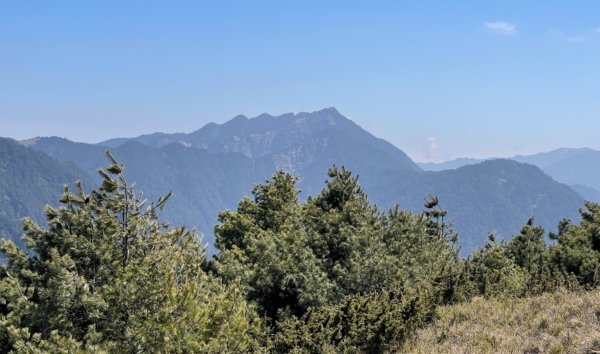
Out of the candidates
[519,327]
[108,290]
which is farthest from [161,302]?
[519,327]

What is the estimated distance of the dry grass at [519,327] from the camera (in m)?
10.9

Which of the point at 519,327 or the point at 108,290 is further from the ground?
the point at 108,290

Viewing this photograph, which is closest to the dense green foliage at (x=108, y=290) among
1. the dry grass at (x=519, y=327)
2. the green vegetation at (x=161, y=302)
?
the green vegetation at (x=161, y=302)

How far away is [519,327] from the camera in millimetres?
12289

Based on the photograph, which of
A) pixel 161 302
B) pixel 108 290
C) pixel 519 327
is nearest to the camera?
pixel 108 290

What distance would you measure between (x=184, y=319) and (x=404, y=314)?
21.1 ft

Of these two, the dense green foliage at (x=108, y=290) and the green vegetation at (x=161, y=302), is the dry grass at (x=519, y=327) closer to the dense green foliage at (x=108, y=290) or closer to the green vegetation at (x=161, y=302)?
the green vegetation at (x=161, y=302)

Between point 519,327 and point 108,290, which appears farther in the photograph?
point 519,327

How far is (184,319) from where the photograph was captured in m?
11.1

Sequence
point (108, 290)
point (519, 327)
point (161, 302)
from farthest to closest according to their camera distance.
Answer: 1. point (519, 327)
2. point (161, 302)
3. point (108, 290)

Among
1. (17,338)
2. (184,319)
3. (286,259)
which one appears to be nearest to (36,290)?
(17,338)

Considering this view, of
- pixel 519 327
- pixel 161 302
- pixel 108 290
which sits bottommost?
pixel 519 327

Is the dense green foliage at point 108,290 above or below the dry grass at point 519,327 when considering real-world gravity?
above

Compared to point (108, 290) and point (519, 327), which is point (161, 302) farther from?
point (519, 327)
